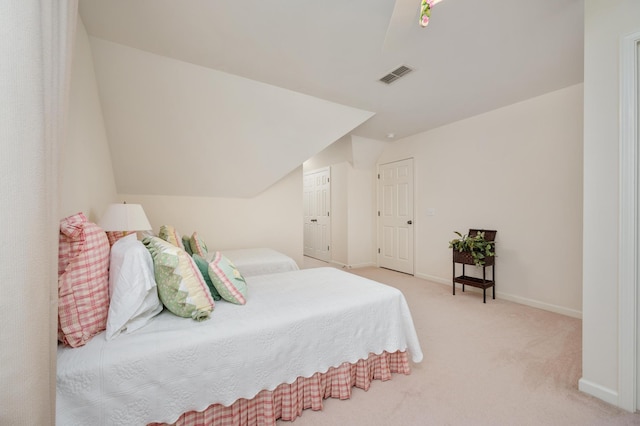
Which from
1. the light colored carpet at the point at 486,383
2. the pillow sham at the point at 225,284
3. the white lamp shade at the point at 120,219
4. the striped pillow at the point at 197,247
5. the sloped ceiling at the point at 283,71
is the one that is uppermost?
the sloped ceiling at the point at 283,71

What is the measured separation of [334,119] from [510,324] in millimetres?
2917

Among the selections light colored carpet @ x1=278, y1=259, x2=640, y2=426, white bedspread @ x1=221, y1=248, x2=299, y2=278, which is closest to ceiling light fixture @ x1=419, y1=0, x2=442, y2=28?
light colored carpet @ x1=278, y1=259, x2=640, y2=426

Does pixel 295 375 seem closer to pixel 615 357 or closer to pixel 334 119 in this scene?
pixel 615 357

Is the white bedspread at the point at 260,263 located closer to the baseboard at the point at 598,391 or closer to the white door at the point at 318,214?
the baseboard at the point at 598,391

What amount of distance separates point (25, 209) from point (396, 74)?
2.73 m

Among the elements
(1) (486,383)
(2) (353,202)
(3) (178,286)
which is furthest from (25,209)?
(2) (353,202)

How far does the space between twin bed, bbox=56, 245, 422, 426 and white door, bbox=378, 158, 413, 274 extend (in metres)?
2.89

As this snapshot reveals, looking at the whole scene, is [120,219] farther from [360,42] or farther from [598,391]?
[598,391]

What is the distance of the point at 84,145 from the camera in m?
1.90

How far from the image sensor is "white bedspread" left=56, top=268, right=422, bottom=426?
102 cm

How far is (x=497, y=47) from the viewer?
83.8 inches

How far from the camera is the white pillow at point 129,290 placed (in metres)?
1.21

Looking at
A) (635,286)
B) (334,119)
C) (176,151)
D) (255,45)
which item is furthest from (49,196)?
(334,119)

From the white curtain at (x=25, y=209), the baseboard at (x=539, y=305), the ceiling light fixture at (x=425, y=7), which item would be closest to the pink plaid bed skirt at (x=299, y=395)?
the white curtain at (x=25, y=209)
